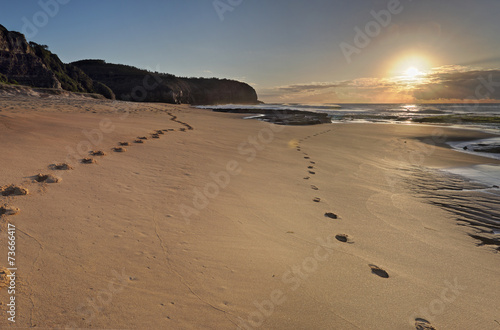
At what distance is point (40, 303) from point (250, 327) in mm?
1366

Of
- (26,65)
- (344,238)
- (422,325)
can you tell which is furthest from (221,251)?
(26,65)

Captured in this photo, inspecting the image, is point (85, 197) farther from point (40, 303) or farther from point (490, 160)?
point (490, 160)

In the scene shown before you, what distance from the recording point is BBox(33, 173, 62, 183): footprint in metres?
3.32

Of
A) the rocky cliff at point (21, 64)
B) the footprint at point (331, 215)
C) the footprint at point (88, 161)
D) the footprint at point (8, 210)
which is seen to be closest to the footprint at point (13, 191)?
the footprint at point (8, 210)

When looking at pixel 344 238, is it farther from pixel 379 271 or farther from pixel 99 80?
pixel 99 80

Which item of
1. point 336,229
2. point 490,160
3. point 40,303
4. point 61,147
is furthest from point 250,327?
point 490,160

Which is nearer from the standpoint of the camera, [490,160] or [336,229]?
[336,229]

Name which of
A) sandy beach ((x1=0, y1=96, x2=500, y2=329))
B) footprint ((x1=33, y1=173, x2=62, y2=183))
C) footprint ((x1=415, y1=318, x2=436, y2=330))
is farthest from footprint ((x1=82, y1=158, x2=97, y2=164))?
footprint ((x1=415, y1=318, x2=436, y2=330))

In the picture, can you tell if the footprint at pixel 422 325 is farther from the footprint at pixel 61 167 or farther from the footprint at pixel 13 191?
the footprint at pixel 61 167

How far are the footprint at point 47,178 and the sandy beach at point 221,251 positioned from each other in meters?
0.05

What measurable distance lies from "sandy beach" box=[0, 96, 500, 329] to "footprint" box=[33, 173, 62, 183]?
5 centimetres

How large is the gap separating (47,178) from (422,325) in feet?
14.3

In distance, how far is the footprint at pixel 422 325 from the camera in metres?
1.92

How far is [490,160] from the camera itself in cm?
928
